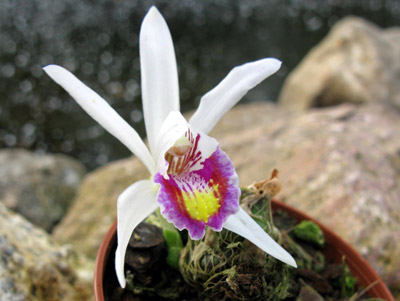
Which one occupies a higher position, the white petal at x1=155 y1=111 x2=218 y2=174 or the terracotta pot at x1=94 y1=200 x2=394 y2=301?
the white petal at x1=155 y1=111 x2=218 y2=174

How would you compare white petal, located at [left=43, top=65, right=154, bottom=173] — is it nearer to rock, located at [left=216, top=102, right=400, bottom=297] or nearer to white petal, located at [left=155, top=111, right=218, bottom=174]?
white petal, located at [left=155, top=111, right=218, bottom=174]

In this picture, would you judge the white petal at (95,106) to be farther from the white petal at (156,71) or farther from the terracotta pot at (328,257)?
the terracotta pot at (328,257)

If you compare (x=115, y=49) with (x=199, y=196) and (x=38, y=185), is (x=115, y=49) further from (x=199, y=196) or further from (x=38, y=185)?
(x=199, y=196)

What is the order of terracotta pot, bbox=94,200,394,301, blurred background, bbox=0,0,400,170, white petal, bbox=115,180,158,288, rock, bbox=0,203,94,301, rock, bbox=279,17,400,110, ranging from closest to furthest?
white petal, bbox=115,180,158,288
terracotta pot, bbox=94,200,394,301
rock, bbox=0,203,94,301
rock, bbox=279,17,400,110
blurred background, bbox=0,0,400,170

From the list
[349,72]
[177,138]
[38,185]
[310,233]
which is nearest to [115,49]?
[38,185]

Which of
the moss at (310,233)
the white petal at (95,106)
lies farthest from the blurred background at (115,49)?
the white petal at (95,106)

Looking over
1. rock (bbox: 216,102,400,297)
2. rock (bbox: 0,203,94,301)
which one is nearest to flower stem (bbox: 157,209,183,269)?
rock (bbox: 0,203,94,301)

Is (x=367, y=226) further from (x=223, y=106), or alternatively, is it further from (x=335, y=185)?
(x=223, y=106)
